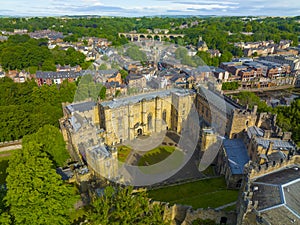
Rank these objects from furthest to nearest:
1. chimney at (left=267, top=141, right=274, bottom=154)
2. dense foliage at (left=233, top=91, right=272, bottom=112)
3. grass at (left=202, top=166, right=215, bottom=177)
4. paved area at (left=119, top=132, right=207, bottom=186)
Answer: dense foliage at (left=233, top=91, right=272, bottom=112) < grass at (left=202, top=166, right=215, bottom=177) < paved area at (left=119, top=132, right=207, bottom=186) < chimney at (left=267, top=141, right=274, bottom=154)

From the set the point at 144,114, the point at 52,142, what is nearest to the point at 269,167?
the point at 144,114

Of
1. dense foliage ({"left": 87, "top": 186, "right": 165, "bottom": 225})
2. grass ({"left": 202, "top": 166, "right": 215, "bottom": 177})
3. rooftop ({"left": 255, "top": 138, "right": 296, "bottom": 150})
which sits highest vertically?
rooftop ({"left": 255, "top": 138, "right": 296, "bottom": 150})

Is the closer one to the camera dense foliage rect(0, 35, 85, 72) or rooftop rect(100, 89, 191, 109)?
rooftop rect(100, 89, 191, 109)

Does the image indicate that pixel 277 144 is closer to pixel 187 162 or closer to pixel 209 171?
pixel 209 171

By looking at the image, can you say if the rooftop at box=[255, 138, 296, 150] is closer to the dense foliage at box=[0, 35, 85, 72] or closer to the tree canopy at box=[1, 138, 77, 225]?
the tree canopy at box=[1, 138, 77, 225]

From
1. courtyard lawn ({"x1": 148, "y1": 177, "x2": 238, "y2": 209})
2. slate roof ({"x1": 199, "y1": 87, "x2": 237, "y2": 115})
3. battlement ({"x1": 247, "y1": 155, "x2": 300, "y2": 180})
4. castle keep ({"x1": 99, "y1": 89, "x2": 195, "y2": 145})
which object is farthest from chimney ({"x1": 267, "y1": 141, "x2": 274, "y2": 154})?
castle keep ({"x1": 99, "y1": 89, "x2": 195, "y2": 145})
